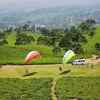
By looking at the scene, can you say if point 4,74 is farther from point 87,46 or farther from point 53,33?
point 53,33

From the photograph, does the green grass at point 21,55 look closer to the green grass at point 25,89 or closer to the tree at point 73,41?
the tree at point 73,41

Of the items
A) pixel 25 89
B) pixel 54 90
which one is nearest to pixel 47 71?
pixel 25 89

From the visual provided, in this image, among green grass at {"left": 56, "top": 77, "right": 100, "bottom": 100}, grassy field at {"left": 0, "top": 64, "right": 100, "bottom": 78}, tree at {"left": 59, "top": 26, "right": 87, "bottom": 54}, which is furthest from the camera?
tree at {"left": 59, "top": 26, "right": 87, "bottom": 54}

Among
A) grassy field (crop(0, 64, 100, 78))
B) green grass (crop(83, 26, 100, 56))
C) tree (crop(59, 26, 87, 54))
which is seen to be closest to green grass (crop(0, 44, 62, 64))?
grassy field (crop(0, 64, 100, 78))

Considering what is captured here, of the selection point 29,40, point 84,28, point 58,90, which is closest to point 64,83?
point 58,90

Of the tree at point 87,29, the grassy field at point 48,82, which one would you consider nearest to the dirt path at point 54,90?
the grassy field at point 48,82

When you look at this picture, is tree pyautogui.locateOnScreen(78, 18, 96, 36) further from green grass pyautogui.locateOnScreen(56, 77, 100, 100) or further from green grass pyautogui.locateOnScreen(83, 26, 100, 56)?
green grass pyautogui.locateOnScreen(56, 77, 100, 100)

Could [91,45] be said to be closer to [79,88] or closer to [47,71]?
[47,71]
